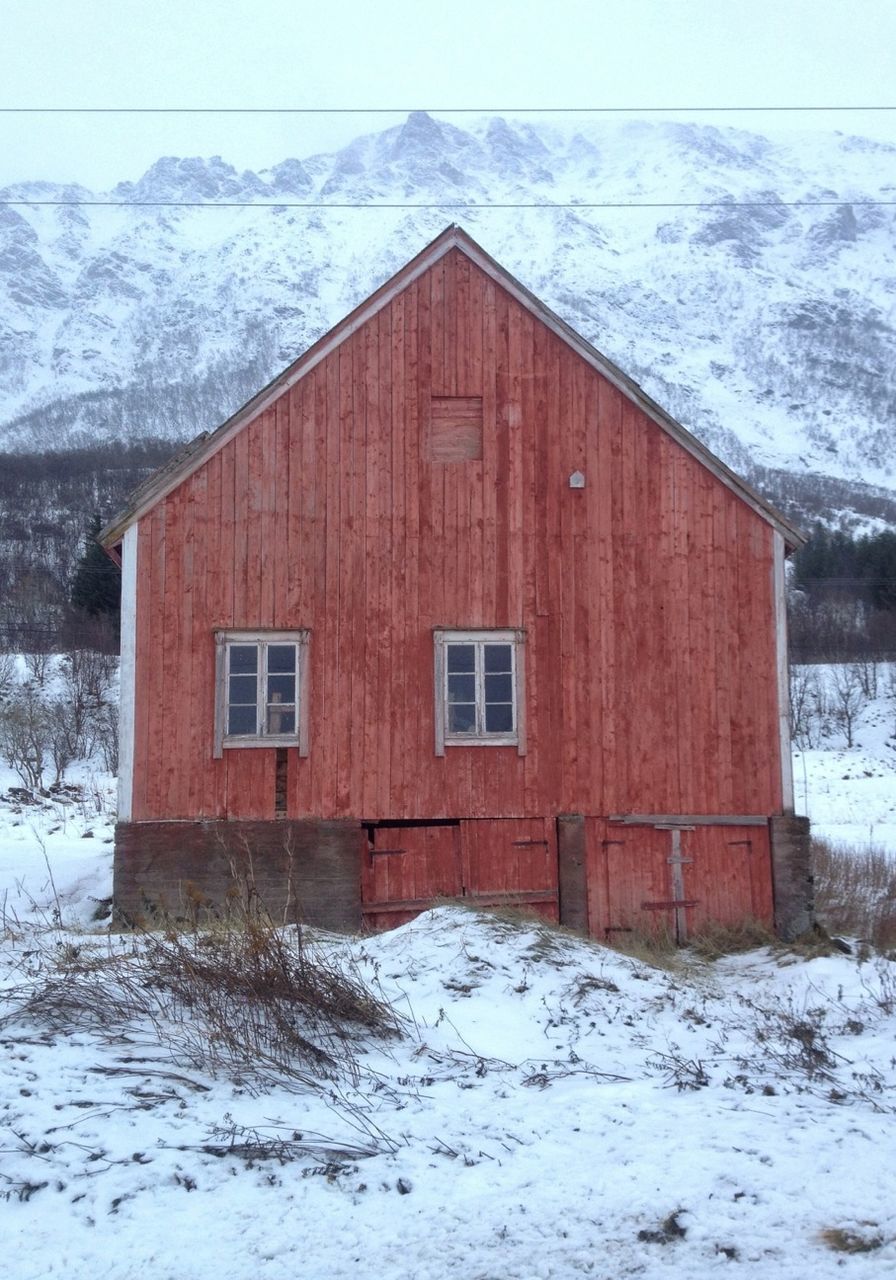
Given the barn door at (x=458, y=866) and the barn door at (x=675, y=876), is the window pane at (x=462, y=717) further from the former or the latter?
the barn door at (x=675, y=876)

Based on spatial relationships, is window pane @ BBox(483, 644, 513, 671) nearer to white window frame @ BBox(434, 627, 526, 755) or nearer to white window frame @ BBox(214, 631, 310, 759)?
white window frame @ BBox(434, 627, 526, 755)

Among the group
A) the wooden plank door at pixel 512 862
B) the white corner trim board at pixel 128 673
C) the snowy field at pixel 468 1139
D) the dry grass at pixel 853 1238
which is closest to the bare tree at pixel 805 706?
the wooden plank door at pixel 512 862

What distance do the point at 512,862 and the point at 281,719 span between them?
317cm

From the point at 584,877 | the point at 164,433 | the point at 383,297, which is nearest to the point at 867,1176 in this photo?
the point at 584,877

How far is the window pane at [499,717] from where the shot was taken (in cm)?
1362

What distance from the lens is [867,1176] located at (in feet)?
17.1

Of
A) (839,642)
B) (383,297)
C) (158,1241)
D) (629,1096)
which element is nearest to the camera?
(158,1241)

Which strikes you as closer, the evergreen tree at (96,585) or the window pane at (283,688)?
the window pane at (283,688)

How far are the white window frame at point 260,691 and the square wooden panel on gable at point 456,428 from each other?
9.34 feet

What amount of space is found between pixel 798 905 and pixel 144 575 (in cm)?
865

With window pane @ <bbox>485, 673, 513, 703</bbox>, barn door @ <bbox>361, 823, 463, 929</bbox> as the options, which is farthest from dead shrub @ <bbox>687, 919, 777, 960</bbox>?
window pane @ <bbox>485, 673, 513, 703</bbox>

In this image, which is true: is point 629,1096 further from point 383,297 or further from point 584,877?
point 383,297

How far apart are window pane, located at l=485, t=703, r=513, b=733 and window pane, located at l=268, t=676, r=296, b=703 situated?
2296 millimetres

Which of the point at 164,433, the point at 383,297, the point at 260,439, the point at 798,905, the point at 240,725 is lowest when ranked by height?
the point at 798,905
